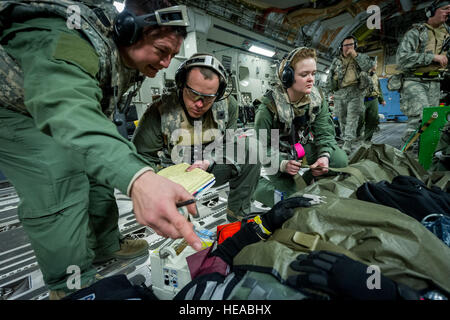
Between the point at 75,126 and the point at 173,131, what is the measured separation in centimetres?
102

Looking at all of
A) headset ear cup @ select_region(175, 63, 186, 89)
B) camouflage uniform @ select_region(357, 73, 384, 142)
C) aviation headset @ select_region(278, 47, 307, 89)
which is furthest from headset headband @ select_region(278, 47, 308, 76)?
camouflage uniform @ select_region(357, 73, 384, 142)

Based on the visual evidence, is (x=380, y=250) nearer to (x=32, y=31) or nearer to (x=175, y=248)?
(x=175, y=248)

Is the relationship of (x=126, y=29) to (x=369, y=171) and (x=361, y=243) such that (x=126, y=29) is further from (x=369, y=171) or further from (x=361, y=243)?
(x=369, y=171)

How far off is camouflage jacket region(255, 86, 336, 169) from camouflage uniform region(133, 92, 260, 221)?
0.92 ft

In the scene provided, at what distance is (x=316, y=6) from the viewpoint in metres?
7.46

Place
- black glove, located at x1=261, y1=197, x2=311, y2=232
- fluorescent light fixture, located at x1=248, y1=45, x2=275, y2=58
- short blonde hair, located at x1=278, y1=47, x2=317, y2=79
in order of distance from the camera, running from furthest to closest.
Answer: fluorescent light fixture, located at x1=248, y1=45, x2=275, y2=58
short blonde hair, located at x1=278, y1=47, x2=317, y2=79
black glove, located at x1=261, y1=197, x2=311, y2=232

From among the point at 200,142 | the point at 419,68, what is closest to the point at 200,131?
the point at 200,142

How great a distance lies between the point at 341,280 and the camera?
1.59ft

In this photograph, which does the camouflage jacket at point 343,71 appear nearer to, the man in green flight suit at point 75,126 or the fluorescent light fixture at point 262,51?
the man in green flight suit at point 75,126

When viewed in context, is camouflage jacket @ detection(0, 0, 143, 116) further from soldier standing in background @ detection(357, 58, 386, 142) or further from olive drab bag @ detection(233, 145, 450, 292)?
soldier standing in background @ detection(357, 58, 386, 142)

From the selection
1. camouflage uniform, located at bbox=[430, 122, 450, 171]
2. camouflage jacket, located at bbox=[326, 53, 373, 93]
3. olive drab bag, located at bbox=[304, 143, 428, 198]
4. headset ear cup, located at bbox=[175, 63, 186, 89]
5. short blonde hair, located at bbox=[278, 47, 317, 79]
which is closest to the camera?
olive drab bag, located at bbox=[304, 143, 428, 198]

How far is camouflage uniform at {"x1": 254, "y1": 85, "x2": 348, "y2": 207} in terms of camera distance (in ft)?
5.84
